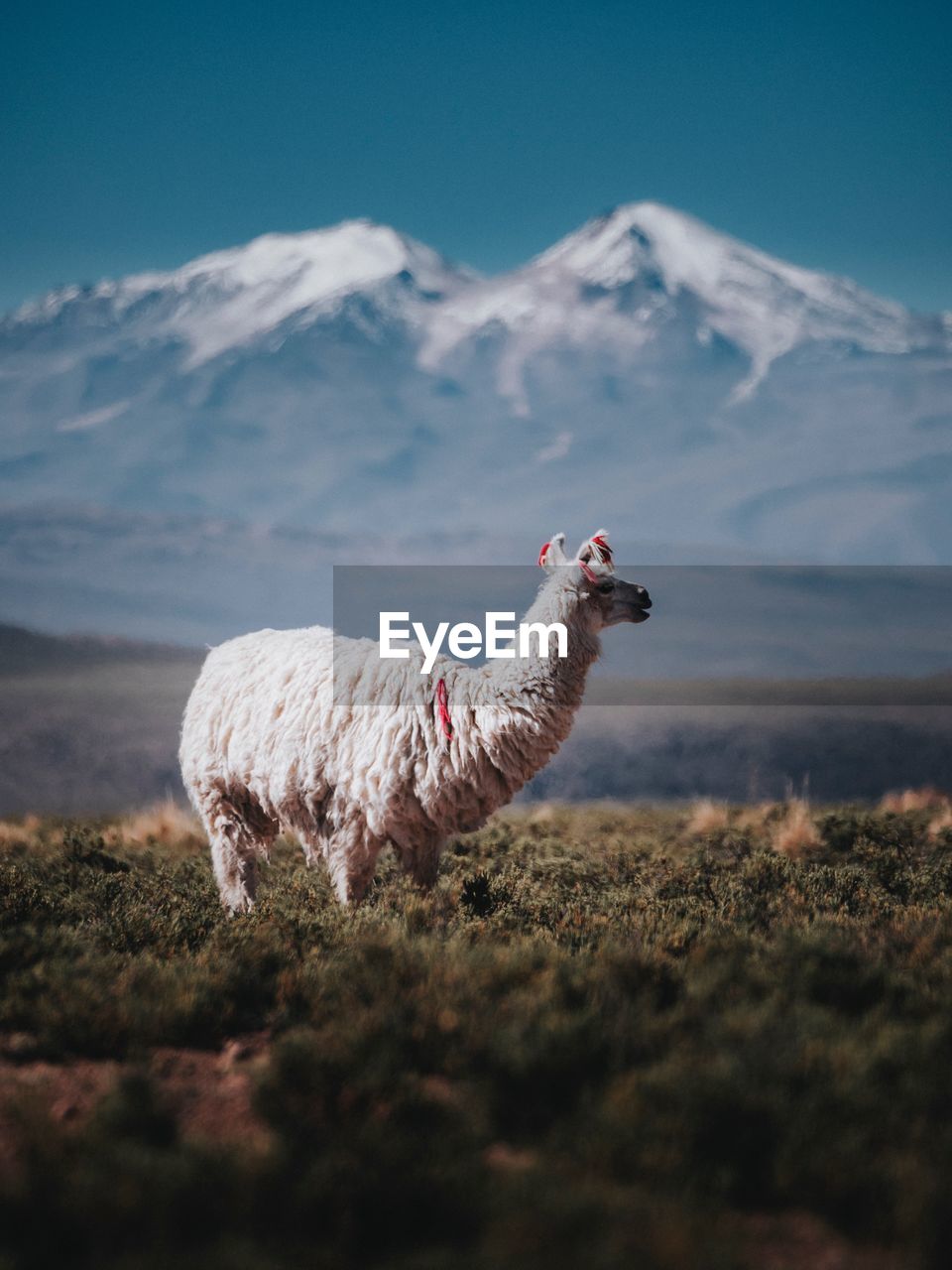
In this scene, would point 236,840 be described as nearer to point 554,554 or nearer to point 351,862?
point 351,862

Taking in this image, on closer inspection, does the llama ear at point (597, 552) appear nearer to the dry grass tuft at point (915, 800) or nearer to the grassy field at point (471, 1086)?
the grassy field at point (471, 1086)

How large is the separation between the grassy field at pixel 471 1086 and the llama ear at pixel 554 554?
2.32m

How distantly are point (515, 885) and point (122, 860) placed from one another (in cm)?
368

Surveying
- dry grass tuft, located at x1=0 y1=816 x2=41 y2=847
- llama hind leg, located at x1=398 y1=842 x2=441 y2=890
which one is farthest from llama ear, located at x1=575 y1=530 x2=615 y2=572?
dry grass tuft, located at x1=0 y1=816 x2=41 y2=847

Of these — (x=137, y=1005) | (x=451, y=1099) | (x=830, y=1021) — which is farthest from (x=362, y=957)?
(x=830, y=1021)

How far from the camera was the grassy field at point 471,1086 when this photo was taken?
3.32 metres

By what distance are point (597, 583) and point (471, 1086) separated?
13.1 ft

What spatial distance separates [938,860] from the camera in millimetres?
9742

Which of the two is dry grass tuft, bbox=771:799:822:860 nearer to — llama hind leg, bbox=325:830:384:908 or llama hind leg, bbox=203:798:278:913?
llama hind leg, bbox=325:830:384:908

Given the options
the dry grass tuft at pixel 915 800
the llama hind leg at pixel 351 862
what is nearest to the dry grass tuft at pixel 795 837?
the dry grass tuft at pixel 915 800

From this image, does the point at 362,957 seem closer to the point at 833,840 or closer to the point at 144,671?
the point at 833,840

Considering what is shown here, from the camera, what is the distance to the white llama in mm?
7320

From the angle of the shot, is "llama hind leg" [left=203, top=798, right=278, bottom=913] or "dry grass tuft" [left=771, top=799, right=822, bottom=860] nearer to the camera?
"llama hind leg" [left=203, top=798, right=278, bottom=913]

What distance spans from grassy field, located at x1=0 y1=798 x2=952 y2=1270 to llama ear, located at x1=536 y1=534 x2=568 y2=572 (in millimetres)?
2319
